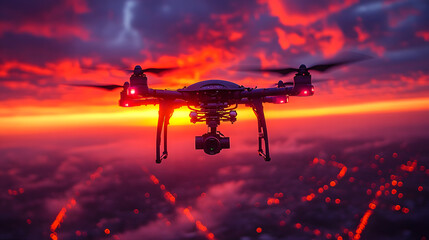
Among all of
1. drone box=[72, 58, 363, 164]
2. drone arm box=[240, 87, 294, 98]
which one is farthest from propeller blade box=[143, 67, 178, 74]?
drone arm box=[240, 87, 294, 98]

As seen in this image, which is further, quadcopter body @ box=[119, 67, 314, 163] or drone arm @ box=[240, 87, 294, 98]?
drone arm @ box=[240, 87, 294, 98]

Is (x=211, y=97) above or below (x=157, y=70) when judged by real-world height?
below

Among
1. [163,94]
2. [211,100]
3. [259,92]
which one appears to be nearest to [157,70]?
[163,94]

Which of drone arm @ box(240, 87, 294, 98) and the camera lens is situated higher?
drone arm @ box(240, 87, 294, 98)

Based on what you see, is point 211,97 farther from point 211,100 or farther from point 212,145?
point 212,145

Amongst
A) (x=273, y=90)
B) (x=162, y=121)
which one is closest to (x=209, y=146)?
(x=162, y=121)

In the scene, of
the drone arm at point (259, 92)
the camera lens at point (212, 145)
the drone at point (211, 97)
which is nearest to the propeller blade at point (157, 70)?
the drone at point (211, 97)

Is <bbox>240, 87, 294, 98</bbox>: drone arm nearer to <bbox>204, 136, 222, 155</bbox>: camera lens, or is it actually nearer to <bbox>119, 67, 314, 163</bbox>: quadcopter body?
<bbox>119, 67, 314, 163</bbox>: quadcopter body

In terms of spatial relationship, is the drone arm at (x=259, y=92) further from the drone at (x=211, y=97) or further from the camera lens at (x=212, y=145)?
the camera lens at (x=212, y=145)

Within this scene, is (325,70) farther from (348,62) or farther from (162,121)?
(162,121)
